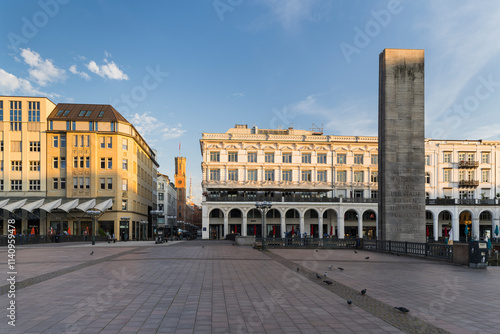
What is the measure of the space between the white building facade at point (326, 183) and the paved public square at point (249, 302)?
5071cm

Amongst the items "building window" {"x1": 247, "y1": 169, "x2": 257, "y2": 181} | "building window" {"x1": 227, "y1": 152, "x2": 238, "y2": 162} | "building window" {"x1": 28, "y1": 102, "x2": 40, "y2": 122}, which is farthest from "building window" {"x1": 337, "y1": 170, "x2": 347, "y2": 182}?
"building window" {"x1": 28, "y1": 102, "x2": 40, "y2": 122}

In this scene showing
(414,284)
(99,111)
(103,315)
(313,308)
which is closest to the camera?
(103,315)

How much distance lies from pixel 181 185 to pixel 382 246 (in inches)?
5337

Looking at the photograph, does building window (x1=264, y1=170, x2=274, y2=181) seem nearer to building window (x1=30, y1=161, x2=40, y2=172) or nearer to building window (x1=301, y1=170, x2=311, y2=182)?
building window (x1=301, y1=170, x2=311, y2=182)

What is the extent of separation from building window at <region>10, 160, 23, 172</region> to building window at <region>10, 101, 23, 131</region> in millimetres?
5279

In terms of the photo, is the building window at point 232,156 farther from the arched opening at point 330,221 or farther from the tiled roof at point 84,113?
the arched opening at point 330,221

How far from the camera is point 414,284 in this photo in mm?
13641

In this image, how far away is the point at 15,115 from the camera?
199ft

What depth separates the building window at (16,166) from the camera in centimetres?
6088

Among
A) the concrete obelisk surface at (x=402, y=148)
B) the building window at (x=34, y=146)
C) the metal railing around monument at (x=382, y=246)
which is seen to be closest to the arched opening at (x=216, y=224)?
the metal railing around monument at (x=382, y=246)

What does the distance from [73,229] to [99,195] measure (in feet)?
21.5

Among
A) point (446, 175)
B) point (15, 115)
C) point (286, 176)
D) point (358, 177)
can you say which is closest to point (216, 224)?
point (286, 176)

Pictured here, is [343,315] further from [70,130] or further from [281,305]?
[70,130]

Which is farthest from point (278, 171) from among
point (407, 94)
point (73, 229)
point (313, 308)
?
point (313, 308)
